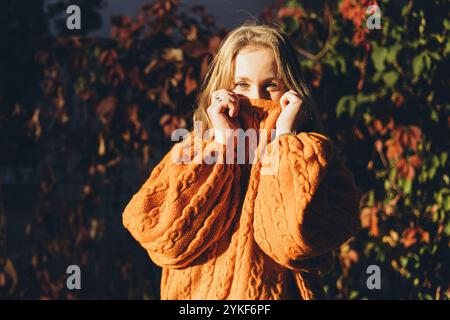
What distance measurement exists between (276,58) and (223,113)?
24 centimetres

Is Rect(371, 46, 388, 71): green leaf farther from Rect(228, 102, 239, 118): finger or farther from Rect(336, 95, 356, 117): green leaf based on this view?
Rect(228, 102, 239, 118): finger

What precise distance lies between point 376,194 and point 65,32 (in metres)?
1.88

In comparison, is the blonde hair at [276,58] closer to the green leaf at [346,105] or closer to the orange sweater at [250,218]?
the orange sweater at [250,218]

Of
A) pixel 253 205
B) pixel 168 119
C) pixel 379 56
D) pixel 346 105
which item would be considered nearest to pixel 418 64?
pixel 379 56

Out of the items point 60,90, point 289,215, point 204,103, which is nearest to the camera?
point 289,215

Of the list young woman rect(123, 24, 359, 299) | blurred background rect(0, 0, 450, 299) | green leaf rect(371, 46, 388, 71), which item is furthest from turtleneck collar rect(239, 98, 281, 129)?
green leaf rect(371, 46, 388, 71)

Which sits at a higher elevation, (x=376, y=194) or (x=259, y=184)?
(x=259, y=184)

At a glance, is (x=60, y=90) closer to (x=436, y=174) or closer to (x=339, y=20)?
(x=339, y=20)

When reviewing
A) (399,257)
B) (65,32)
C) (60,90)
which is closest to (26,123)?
(60,90)

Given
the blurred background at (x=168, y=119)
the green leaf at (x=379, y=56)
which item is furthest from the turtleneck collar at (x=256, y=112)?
the green leaf at (x=379, y=56)

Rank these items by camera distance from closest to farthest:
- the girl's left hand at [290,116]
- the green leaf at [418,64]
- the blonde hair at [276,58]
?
the girl's left hand at [290,116]
the blonde hair at [276,58]
the green leaf at [418,64]

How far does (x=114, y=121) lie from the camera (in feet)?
12.5

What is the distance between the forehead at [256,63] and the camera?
6.98 feet

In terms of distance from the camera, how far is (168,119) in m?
3.69
